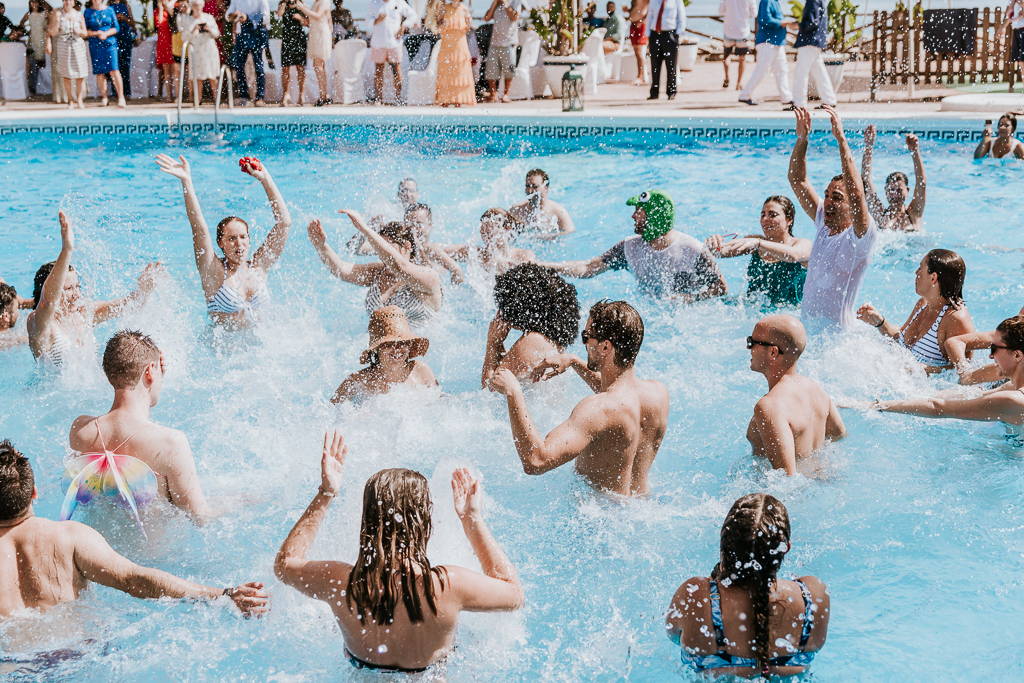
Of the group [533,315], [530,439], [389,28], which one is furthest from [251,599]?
[389,28]

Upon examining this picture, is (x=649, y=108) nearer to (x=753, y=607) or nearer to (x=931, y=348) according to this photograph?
(x=931, y=348)

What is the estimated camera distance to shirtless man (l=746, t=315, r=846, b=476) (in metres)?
4.23

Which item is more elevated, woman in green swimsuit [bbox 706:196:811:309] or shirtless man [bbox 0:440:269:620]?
woman in green swimsuit [bbox 706:196:811:309]

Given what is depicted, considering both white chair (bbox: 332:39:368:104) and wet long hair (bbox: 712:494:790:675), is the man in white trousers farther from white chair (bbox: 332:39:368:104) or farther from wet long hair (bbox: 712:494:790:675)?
wet long hair (bbox: 712:494:790:675)

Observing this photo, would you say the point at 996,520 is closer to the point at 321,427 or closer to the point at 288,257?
the point at 321,427

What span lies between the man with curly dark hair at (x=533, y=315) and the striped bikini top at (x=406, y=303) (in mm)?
1477

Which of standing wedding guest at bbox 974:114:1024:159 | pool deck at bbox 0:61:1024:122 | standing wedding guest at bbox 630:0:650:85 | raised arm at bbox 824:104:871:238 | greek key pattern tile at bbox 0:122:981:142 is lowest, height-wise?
raised arm at bbox 824:104:871:238

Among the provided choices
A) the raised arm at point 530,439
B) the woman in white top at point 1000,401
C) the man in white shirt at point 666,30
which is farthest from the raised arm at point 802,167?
the man in white shirt at point 666,30

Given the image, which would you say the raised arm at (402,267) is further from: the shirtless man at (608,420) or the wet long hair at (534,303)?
the shirtless man at (608,420)

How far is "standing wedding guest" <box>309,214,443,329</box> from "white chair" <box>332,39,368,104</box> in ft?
31.7

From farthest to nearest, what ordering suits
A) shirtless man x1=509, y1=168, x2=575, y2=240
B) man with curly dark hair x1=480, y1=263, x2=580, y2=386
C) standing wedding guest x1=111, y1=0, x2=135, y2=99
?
standing wedding guest x1=111, y1=0, x2=135, y2=99 < shirtless man x1=509, y1=168, x2=575, y2=240 < man with curly dark hair x1=480, y1=263, x2=580, y2=386

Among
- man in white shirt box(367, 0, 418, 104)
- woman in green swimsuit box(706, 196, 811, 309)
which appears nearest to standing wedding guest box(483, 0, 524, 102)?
man in white shirt box(367, 0, 418, 104)

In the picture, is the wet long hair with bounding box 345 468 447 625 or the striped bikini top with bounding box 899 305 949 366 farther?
the striped bikini top with bounding box 899 305 949 366

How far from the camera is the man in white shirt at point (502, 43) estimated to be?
593 inches
